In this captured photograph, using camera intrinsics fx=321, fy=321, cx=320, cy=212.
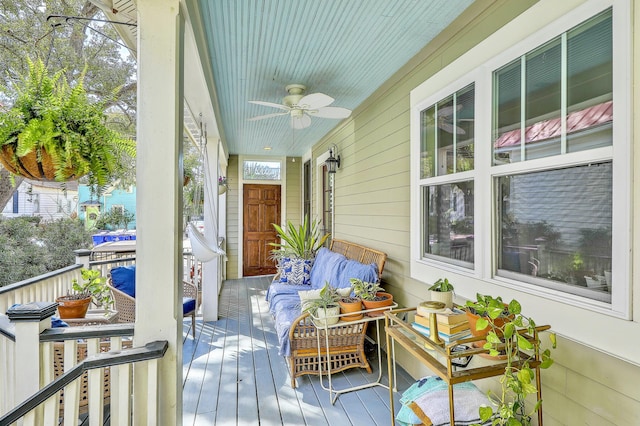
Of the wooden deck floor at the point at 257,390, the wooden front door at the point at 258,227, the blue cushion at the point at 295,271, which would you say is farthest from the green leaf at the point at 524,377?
the wooden front door at the point at 258,227

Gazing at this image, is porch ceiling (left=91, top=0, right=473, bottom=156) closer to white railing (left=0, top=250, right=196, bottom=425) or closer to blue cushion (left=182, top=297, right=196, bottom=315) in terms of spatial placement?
white railing (left=0, top=250, right=196, bottom=425)

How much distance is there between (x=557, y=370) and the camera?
5.08 feet

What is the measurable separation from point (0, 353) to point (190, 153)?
5.55 metres

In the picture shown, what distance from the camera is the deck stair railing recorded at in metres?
1.33

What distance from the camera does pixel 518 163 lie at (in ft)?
5.82

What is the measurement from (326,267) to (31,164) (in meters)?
3.15

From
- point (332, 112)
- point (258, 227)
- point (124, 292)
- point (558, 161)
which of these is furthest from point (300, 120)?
point (258, 227)

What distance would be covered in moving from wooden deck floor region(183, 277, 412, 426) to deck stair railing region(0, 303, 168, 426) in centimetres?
99

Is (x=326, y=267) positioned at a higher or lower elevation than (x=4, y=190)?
lower

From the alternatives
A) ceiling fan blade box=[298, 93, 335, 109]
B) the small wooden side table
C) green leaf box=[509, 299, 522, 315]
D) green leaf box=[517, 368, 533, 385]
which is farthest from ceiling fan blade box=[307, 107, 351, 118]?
the small wooden side table

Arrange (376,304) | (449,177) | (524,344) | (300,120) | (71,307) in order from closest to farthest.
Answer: (524,344)
(449,177)
(71,307)
(376,304)
(300,120)

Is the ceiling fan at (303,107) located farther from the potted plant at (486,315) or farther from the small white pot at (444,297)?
the potted plant at (486,315)

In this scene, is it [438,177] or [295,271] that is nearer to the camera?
[438,177]

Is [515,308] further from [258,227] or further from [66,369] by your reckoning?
[258,227]
